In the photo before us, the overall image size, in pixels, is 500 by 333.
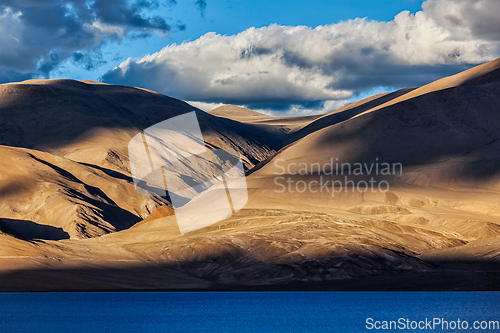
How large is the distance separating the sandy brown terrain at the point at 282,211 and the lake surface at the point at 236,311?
660cm

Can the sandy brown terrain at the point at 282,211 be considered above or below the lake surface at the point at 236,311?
above

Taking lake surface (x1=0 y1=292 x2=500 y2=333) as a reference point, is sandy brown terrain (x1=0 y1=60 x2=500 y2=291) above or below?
above

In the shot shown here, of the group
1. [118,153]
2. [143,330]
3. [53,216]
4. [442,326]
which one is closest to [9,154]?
[53,216]

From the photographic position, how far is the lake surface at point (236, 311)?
37562mm

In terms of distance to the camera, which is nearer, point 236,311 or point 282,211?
point 236,311

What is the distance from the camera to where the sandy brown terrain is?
63.5m

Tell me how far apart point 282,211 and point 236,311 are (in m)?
46.0

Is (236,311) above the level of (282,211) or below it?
below

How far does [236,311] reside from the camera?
144ft

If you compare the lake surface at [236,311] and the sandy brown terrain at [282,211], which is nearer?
the lake surface at [236,311]

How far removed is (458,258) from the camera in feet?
225

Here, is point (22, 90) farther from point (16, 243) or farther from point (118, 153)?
point (16, 243)

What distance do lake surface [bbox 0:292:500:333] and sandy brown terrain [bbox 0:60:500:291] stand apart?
6600 millimetres

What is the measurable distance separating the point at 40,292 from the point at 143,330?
75.7ft
